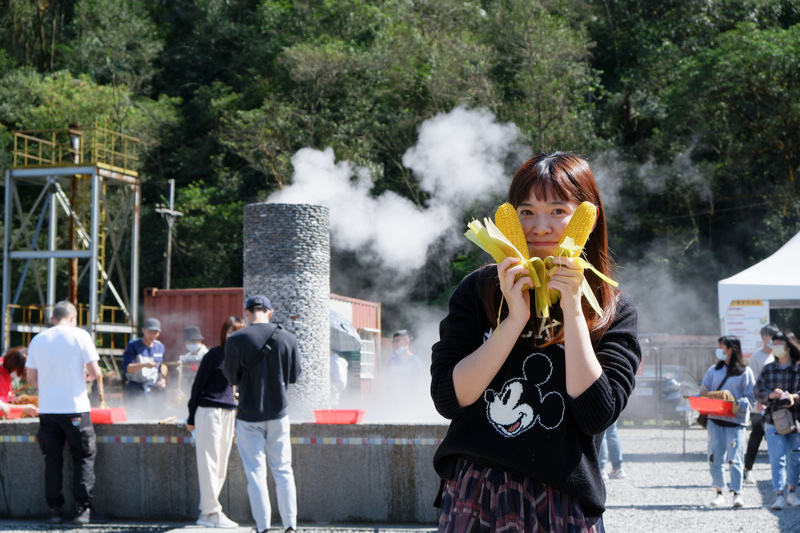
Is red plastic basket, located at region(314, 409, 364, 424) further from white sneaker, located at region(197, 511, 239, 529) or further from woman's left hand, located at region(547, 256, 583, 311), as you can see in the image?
woman's left hand, located at region(547, 256, 583, 311)

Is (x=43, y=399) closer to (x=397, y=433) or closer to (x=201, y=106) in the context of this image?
(x=397, y=433)

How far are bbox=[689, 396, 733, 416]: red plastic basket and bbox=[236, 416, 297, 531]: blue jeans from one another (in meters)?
3.96

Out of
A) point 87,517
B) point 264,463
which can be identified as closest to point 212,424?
point 264,463

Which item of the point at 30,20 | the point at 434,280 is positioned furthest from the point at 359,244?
the point at 30,20

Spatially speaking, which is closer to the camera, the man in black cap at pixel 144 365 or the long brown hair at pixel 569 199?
the long brown hair at pixel 569 199

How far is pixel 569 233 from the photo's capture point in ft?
6.58

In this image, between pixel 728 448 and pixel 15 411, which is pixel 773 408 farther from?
pixel 15 411

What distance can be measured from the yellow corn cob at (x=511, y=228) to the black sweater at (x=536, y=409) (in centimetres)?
13

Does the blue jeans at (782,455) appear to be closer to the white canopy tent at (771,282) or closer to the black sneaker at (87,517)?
the white canopy tent at (771,282)

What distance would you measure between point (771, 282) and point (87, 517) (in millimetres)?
9220

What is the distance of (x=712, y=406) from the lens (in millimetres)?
8805

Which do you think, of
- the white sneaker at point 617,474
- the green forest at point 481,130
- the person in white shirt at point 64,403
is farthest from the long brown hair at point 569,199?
the green forest at point 481,130

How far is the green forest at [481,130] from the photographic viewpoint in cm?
2852

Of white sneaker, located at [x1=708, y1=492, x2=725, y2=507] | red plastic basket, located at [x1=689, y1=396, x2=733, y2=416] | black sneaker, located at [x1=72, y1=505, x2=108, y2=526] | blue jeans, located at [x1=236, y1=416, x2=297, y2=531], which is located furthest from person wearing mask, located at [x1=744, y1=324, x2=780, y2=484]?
black sneaker, located at [x1=72, y1=505, x2=108, y2=526]
